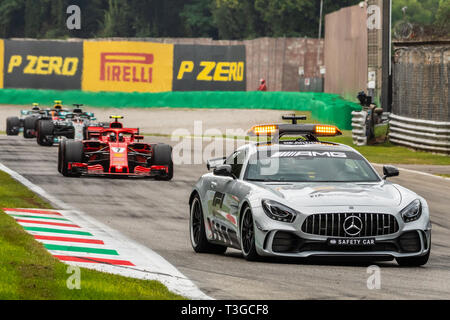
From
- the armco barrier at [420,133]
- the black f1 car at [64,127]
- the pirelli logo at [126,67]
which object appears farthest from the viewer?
the pirelli logo at [126,67]

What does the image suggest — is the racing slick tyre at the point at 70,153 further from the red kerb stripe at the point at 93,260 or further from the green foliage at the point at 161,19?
the green foliage at the point at 161,19

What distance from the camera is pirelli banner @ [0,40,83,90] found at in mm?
61688

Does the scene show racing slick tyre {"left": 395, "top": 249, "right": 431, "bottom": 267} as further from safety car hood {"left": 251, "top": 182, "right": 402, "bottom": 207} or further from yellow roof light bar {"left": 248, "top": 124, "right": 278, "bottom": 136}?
yellow roof light bar {"left": 248, "top": 124, "right": 278, "bottom": 136}

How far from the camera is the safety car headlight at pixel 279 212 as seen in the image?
11133 mm

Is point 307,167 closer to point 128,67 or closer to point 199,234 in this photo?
point 199,234

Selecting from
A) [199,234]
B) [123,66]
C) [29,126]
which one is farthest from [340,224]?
[123,66]

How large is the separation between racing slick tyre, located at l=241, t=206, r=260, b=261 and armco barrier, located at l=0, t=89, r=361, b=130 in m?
41.0

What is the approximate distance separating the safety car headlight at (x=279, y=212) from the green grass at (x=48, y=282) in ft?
6.18

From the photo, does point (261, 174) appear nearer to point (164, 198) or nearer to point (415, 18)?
point (164, 198)

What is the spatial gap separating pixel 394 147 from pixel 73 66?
29210 millimetres

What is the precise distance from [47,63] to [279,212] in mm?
52457

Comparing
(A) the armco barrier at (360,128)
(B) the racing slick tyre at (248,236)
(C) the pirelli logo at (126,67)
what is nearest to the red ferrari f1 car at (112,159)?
(B) the racing slick tyre at (248,236)

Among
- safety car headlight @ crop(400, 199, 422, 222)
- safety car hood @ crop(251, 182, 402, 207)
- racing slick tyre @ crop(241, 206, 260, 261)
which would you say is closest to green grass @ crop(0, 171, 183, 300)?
racing slick tyre @ crop(241, 206, 260, 261)

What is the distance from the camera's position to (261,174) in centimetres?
1225
